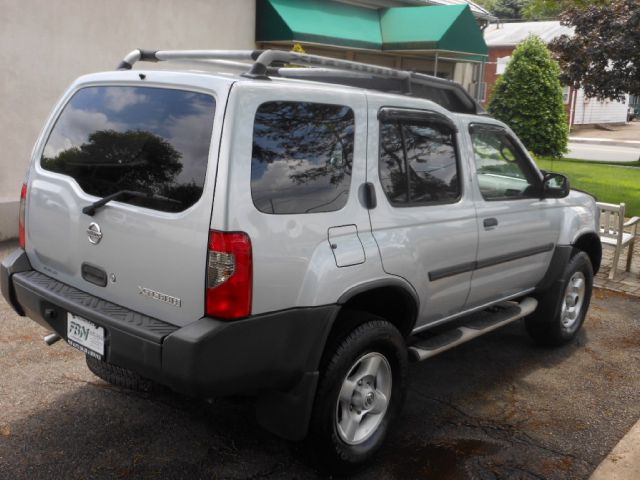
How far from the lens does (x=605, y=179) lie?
1722 cm

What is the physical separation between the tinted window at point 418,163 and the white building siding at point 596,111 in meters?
39.9

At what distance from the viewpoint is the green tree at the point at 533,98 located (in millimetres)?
16344

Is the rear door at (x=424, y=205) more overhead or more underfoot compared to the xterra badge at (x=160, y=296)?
more overhead

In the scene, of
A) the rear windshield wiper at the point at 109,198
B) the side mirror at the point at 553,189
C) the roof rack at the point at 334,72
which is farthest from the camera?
the side mirror at the point at 553,189

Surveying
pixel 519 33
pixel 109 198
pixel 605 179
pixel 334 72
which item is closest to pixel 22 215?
pixel 109 198

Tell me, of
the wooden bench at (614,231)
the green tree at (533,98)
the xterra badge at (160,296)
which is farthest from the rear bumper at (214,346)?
the green tree at (533,98)

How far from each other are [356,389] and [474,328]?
1.29 m

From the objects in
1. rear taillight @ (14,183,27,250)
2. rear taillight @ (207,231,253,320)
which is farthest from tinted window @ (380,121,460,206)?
rear taillight @ (14,183,27,250)

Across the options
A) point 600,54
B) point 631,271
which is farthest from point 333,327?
point 600,54

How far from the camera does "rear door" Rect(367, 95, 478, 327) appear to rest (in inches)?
146

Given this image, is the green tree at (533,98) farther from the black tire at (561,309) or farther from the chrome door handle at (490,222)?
the chrome door handle at (490,222)

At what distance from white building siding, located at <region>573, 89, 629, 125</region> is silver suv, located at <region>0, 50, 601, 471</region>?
1585 inches

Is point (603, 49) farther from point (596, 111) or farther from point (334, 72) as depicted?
point (596, 111)

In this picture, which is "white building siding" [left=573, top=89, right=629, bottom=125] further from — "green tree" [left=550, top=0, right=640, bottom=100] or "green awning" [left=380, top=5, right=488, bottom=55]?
"green awning" [left=380, top=5, right=488, bottom=55]
